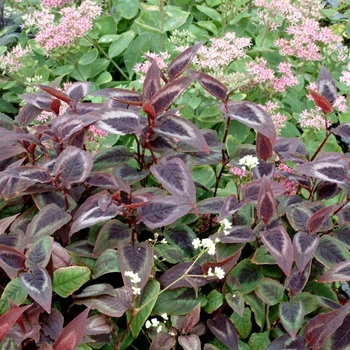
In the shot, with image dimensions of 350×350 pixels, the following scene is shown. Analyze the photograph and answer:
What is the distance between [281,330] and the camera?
1090 millimetres

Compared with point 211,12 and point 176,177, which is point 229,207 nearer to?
point 176,177

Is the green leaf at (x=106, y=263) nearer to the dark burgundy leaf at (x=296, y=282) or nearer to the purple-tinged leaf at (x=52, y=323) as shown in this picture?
the purple-tinged leaf at (x=52, y=323)

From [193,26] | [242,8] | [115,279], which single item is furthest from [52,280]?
[242,8]

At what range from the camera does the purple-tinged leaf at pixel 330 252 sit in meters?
1.04

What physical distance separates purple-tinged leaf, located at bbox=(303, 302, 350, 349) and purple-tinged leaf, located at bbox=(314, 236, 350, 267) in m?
0.12

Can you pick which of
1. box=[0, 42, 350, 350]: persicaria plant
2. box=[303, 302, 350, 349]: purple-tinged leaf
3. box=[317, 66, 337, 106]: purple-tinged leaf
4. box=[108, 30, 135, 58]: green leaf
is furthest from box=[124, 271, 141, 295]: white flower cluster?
box=[108, 30, 135, 58]: green leaf

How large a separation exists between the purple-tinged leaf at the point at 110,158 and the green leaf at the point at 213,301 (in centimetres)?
35

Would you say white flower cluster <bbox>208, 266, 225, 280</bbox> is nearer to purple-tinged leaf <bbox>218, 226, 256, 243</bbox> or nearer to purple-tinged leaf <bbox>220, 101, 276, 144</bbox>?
purple-tinged leaf <bbox>218, 226, 256, 243</bbox>

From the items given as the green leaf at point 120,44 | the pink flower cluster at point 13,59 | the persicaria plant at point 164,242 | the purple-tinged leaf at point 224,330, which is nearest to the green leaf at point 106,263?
the persicaria plant at point 164,242

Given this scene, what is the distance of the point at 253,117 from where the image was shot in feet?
3.62

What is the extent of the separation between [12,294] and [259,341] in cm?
49

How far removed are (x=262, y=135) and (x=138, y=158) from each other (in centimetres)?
29

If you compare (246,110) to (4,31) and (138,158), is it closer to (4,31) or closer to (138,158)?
(138,158)

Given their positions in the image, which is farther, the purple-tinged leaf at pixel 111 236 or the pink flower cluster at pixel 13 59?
the pink flower cluster at pixel 13 59
